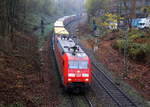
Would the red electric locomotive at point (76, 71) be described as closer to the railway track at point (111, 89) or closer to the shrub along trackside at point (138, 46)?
Answer: the railway track at point (111, 89)

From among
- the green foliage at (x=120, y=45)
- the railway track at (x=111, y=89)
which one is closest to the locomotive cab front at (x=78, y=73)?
the railway track at (x=111, y=89)

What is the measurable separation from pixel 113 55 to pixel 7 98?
21700mm

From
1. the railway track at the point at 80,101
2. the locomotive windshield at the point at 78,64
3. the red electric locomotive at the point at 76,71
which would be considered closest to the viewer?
the railway track at the point at 80,101

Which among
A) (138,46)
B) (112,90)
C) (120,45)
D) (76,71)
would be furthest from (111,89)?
(120,45)

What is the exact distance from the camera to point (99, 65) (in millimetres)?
32062

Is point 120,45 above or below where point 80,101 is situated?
above

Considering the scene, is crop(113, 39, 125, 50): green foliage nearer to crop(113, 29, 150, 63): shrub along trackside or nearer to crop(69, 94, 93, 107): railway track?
crop(113, 29, 150, 63): shrub along trackside

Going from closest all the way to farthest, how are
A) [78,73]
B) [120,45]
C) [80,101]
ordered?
1. [80,101]
2. [78,73]
3. [120,45]

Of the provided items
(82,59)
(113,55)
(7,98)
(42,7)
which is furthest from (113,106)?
(42,7)

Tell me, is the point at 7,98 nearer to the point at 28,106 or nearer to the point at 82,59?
the point at 28,106

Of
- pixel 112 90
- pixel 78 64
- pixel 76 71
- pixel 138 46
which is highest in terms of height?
pixel 138 46

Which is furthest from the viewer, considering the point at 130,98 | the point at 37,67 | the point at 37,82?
the point at 37,67

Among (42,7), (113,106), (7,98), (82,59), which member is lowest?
(113,106)

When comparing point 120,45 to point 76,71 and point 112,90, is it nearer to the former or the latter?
point 112,90
